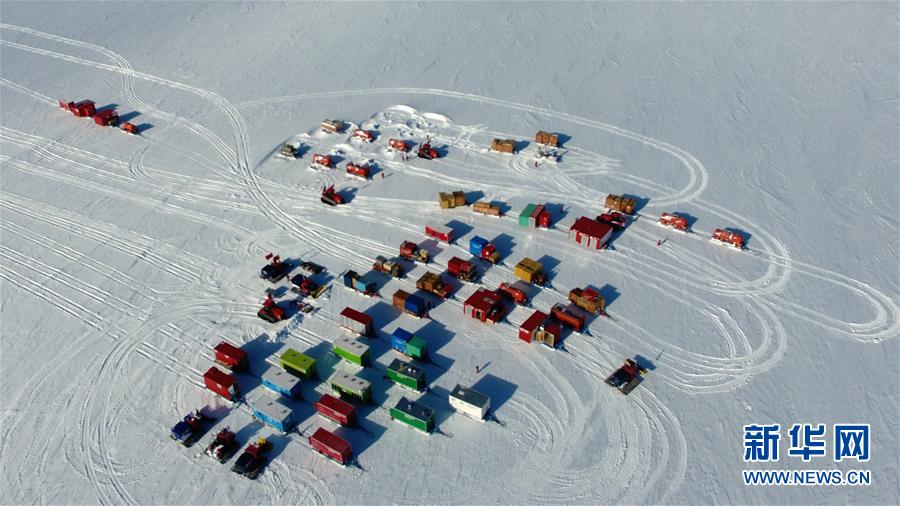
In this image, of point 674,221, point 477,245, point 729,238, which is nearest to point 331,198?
point 477,245

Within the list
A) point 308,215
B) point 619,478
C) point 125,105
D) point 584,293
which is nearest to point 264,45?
point 125,105

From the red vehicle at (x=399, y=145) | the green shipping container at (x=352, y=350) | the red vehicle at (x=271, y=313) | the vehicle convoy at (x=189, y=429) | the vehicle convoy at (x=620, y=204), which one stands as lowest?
the vehicle convoy at (x=189, y=429)

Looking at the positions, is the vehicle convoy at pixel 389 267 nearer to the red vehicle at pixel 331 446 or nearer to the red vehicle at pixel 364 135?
the red vehicle at pixel 331 446

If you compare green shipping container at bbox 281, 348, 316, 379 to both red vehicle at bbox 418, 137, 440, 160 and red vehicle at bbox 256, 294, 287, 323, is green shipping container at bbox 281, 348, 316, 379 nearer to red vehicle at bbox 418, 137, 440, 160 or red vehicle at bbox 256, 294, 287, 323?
red vehicle at bbox 256, 294, 287, 323

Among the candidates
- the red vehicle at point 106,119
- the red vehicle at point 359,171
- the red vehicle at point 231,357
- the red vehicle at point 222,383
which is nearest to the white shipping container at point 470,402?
the red vehicle at point 222,383

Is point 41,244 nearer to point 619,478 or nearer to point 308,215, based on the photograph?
point 308,215

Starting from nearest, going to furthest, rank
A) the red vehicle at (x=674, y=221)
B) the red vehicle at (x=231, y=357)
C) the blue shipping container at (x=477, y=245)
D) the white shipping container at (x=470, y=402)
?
1. the white shipping container at (x=470, y=402)
2. the red vehicle at (x=231, y=357)
3. the blue shipping container at (x=477, y=245)
4. the red vehicle at (x=674, y=221)

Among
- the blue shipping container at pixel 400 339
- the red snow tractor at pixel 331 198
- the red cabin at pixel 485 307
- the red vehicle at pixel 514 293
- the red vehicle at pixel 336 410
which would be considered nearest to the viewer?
the red vehicle at pixel 336 410

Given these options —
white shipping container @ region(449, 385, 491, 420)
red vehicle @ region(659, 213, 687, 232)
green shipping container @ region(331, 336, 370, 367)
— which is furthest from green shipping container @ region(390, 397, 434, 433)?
red vehicle @ region(659, 213, 687, 232)
